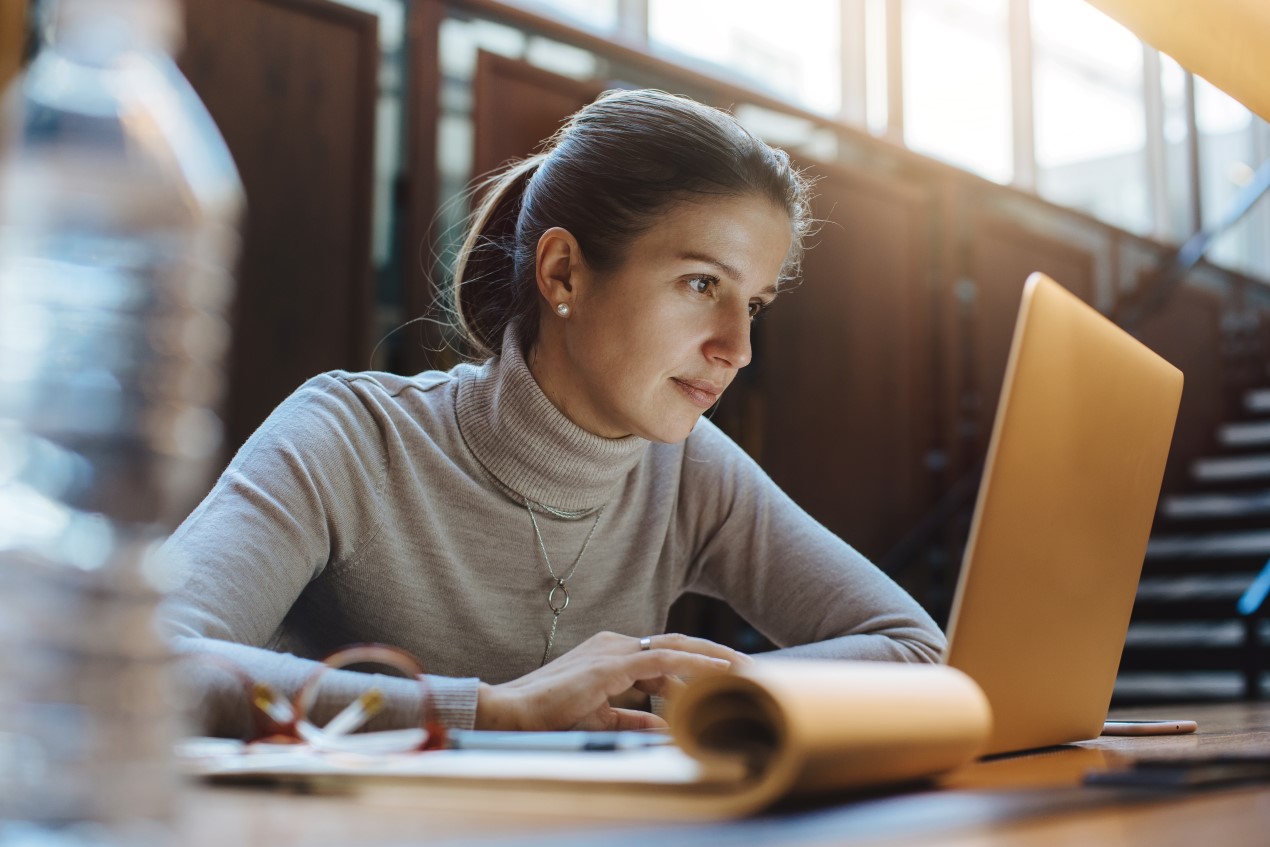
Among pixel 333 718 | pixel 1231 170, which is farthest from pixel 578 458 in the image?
pixel 1231 170

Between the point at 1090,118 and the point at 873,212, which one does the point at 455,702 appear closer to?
the point at 873,212

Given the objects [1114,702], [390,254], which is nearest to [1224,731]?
[390,254]

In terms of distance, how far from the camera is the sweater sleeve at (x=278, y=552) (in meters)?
0.96

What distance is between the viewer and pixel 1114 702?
5.23 meters

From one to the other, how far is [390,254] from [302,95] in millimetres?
512

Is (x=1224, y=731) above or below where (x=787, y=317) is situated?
below

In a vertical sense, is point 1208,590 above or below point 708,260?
below

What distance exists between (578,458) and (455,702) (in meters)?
0.62

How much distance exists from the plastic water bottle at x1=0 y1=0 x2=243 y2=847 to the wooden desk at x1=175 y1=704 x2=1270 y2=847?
5 centimetres

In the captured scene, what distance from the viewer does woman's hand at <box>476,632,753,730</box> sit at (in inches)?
38.9

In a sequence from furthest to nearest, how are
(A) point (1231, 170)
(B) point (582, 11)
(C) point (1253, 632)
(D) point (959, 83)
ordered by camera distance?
1. (A) point (1231, 170)
2. (D) point (959, 83)
3. (B) point (582, 11)
4. (C) point (1253, 632)

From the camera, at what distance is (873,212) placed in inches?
212

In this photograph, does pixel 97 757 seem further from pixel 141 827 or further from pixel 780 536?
pixel 780 536

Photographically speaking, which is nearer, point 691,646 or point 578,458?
point 691,646
